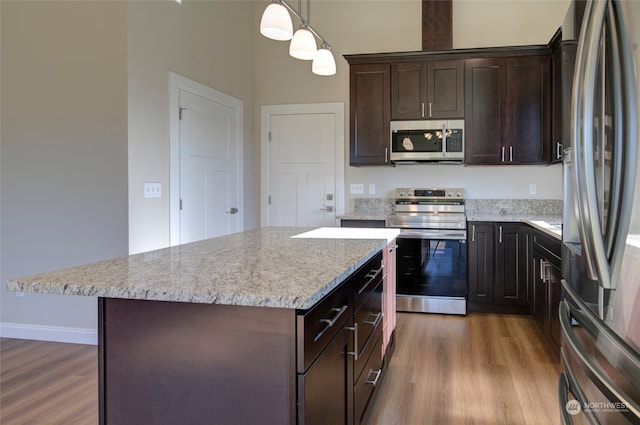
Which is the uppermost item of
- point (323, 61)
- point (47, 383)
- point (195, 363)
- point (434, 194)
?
point (323, 61)

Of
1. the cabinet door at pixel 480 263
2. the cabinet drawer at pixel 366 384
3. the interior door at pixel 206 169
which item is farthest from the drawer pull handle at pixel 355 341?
the cabinet door at pixel 480 263

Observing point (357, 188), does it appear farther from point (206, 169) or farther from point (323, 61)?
point (323, 61)

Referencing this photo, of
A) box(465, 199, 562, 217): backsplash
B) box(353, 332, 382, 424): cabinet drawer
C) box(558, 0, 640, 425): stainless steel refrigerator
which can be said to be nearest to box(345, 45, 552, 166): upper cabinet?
box(465, 199, 562, 217): backsplash

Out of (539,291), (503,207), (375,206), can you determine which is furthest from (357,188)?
(539,291)

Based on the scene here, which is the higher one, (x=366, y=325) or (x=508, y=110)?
(x=508, y=110)

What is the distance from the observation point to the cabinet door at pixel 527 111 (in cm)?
424

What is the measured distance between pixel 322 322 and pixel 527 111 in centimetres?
370

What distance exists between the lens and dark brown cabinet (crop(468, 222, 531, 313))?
4098 mm

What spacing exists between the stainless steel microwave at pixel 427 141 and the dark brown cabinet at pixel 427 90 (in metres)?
0.08

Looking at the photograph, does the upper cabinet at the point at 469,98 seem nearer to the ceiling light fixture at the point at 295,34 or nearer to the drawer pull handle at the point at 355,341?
the ceiling light fixture at the point at 295,34

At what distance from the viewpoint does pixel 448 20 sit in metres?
4.55

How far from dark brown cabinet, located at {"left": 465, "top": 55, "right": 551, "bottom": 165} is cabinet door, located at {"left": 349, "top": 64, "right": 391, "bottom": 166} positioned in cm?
77

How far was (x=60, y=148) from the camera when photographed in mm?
3354

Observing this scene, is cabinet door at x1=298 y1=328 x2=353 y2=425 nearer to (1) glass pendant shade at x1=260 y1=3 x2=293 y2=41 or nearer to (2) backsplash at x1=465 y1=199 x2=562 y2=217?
(1) glass pendant shade at x1=260 y1=3 x2=293 y2=41
